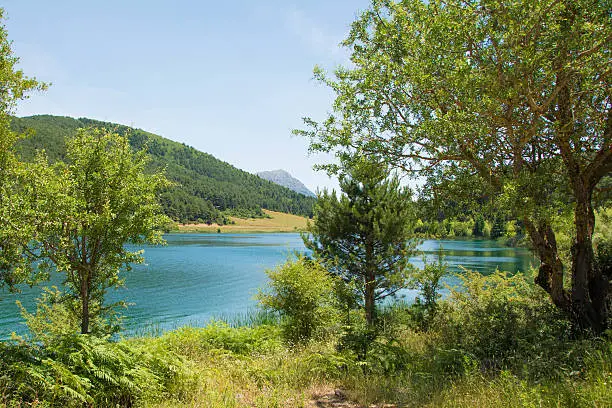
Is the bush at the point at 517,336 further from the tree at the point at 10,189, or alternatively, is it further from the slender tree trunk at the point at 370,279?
the tree at the point at 10,189

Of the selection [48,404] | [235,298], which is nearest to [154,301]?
[235,298]

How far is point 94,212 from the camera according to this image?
7.12 m

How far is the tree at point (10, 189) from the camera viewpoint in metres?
5.79

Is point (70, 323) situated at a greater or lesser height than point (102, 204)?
lesser

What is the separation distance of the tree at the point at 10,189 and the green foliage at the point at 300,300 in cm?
609

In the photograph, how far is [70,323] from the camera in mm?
9305

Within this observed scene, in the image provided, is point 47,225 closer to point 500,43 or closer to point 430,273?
point 500,43

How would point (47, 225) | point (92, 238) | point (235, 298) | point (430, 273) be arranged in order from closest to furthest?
point (47, 225)
point (92, 238)
point (430, 273)
point (235, 298)

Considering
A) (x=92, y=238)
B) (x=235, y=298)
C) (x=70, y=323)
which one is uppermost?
(x=92, y=238)

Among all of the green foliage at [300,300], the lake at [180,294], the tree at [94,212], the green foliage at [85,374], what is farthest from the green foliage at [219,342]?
the lake at [180,294]

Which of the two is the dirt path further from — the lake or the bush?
the lake

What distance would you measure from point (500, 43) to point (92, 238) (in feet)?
27.4

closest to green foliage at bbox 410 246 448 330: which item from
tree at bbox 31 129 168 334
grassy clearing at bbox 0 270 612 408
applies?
grassy clearing at bbox 0 270 612 408

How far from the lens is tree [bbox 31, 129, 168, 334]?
257 inches
